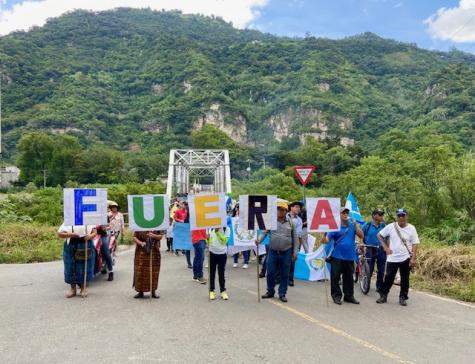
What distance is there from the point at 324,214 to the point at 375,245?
1616 millimetres

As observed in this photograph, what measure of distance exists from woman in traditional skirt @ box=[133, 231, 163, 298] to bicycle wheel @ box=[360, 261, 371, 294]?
382 centimetres

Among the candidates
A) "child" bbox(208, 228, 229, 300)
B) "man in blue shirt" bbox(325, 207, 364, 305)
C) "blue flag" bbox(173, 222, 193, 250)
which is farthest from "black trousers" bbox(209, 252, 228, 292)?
"blue flag" bbox(173, 222, 193, 250)

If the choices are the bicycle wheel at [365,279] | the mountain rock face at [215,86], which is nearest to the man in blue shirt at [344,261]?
the bicycle wheel at [365,279]

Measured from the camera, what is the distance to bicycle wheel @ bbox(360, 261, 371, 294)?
28.5 feet

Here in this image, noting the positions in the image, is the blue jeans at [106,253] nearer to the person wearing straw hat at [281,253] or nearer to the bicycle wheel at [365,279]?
the person wearing straw hat at [281,253]

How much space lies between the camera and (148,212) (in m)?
7.87

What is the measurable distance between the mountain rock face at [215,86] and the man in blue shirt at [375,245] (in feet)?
263

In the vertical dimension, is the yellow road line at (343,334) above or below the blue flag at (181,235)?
below

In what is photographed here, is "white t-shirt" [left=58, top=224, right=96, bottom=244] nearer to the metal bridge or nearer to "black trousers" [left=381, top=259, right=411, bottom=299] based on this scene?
"black trousers" [left=381, top=259, right=411, bottom=299]

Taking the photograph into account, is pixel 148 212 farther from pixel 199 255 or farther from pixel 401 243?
pixel 401 243

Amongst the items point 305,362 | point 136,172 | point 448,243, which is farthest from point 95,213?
point 136,172

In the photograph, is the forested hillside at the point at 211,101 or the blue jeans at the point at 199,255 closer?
the blue jeans at the point at 199,255

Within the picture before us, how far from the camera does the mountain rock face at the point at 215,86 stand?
106 meters

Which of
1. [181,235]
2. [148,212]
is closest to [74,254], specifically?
[148,212]
